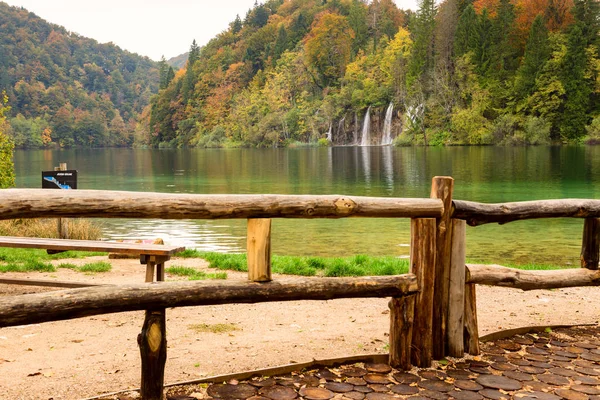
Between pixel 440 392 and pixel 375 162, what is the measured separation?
52366mm

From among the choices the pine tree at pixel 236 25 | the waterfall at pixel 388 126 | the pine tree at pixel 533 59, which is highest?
the pine tree at pixel 236 25

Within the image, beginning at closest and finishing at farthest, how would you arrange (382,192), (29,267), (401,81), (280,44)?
1. (29,267)
2. (382,192)
3. (401,81)
4. (280,44)

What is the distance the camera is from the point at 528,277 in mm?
5973

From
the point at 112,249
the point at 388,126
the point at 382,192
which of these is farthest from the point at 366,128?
the point at 112,249

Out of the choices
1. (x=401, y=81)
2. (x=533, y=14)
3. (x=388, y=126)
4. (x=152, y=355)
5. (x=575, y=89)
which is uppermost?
(x=533, y=14)

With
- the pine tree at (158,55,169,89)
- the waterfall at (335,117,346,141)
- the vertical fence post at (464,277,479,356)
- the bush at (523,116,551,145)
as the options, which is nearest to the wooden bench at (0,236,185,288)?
the vertical fence post at (464,277,479,356)

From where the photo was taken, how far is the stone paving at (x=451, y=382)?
441 centimetres

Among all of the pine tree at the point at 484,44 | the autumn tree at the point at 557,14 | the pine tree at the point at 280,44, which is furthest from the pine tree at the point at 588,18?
the pine tree at the point at 280,44

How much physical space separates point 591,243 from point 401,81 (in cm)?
9376

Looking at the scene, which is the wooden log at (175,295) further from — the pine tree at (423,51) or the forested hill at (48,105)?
the forested hill at (48,105)

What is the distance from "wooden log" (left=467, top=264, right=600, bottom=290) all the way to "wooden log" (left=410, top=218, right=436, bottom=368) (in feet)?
1.68

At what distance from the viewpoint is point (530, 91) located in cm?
7994

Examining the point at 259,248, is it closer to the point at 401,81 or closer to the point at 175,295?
the point at 175,295

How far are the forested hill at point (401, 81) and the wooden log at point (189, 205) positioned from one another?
3038 inches
